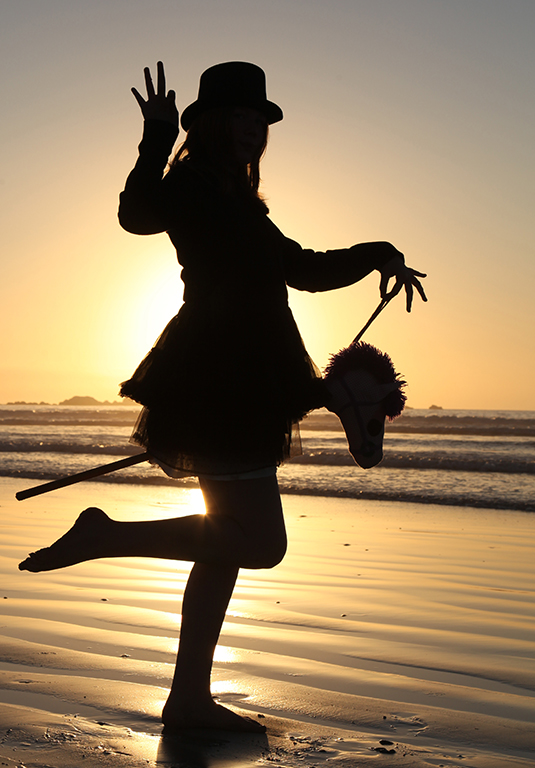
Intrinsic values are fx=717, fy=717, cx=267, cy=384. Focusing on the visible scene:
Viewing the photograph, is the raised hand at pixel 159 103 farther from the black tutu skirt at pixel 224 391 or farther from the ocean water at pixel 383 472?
the ocean water at pixel 383 472

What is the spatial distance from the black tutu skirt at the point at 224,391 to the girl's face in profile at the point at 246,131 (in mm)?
450

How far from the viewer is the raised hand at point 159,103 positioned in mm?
1809

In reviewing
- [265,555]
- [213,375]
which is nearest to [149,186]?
[213,375]

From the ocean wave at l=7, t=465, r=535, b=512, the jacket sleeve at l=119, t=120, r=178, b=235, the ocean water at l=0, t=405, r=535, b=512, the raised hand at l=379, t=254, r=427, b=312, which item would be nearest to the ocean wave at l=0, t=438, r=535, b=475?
the ocean water at l=0, t=405, r=535, b=512

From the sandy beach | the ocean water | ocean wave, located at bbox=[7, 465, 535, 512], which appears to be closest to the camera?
the sandy beach

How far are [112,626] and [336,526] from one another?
346 cm

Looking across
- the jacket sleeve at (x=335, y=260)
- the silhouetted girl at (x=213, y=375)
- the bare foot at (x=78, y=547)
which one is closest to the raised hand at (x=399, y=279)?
the jacket sleeve at (x=335, y=260)

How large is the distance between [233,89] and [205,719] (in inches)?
68.6

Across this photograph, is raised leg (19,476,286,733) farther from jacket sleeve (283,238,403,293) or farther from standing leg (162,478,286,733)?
jacket sleeve (283,238,403,293)

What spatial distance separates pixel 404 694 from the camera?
7.73ft

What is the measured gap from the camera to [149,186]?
175cm

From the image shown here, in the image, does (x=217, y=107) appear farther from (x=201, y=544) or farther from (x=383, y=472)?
(x=383, y=472)

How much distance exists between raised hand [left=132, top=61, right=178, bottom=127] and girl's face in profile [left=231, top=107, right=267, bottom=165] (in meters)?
0.22

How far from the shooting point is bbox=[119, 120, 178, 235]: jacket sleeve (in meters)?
1.75
